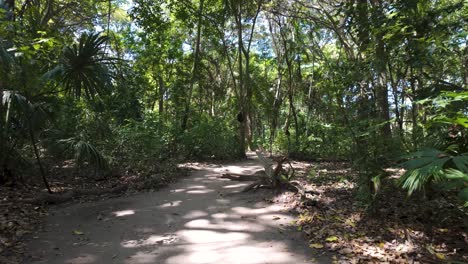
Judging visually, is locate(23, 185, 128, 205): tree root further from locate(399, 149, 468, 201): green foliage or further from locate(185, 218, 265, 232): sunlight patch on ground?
locate(399, 149, 468, 201): green foliage

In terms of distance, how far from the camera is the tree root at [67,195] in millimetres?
6582

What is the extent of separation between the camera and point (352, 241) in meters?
4.57

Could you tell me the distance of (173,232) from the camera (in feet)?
17.7

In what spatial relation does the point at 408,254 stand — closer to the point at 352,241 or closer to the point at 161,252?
the point at 352,241

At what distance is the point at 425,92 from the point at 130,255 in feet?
14.3

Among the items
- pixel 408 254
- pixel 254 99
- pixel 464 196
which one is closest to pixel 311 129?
pixel 254 99

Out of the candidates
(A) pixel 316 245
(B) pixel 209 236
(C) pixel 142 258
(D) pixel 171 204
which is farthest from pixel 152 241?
(A) pixel 316 245

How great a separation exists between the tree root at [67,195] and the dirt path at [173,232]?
1.10 feet

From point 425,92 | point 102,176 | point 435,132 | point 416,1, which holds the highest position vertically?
point 416,1

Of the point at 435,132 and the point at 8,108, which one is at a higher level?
the point at 8,108

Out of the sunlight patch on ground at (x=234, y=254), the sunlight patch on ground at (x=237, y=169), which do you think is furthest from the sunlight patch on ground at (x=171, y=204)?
the sunlight patch on ground at (x=237, y=169)

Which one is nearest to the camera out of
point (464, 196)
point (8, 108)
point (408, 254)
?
point (464, 196)

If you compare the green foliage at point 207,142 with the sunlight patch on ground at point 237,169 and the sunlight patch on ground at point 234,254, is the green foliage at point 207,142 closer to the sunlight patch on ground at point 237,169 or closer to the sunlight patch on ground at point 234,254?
the sunlight patch on ground at point 237,169

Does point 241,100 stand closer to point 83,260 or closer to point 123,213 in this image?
point 123,213
